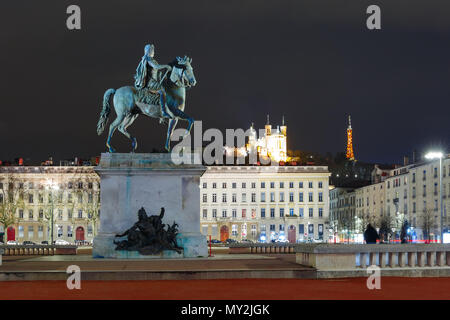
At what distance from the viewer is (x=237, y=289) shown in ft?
68.4

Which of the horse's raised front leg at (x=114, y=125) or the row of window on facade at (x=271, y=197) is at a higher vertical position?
the horse's raised front leg at (x=114, y=125)

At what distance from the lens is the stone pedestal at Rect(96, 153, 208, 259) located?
34.1 meters

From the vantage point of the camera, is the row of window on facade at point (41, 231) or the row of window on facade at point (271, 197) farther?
the row of window on facade at point (271, 197)

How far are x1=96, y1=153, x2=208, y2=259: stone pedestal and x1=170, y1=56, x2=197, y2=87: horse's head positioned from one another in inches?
132

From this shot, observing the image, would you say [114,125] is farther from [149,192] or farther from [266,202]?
[266,202]

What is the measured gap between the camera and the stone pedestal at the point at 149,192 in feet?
112

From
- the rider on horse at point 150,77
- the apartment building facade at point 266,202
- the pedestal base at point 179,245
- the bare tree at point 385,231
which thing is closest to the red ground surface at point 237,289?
the pedestal base at point 179,245

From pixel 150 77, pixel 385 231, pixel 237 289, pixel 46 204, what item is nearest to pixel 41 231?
pixel 46 204

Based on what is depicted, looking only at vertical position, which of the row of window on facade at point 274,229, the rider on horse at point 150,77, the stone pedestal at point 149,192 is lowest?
the row of window on facade at point 274,229

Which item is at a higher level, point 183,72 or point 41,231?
point 183,72

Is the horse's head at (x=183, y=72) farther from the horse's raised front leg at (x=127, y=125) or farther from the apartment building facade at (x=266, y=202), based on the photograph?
the apartment building facade at (x=266, y=202)

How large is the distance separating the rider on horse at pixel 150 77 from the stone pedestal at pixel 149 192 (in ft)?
7.86

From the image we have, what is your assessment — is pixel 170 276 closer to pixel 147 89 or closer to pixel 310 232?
pixel 147 89

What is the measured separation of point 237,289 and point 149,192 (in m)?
14.1
